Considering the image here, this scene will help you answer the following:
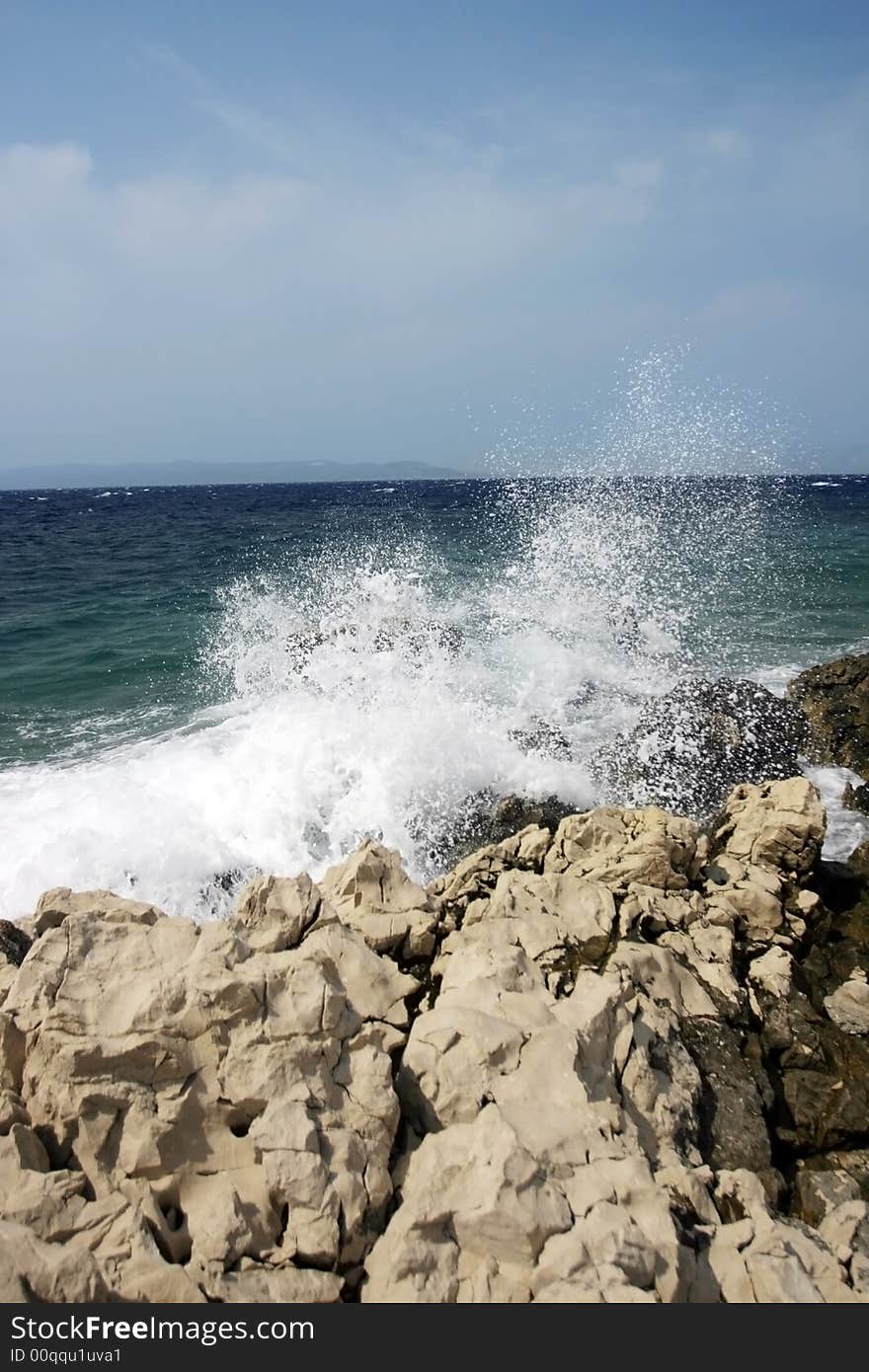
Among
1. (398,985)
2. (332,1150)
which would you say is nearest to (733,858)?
(398,985)

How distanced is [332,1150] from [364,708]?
10.3m

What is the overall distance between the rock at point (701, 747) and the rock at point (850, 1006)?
485cm

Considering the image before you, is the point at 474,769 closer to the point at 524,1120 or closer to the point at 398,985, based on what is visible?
the point at 398,985

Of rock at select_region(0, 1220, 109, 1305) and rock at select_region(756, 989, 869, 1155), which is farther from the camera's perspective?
rock at select_region(756, 989, 869, 1155)

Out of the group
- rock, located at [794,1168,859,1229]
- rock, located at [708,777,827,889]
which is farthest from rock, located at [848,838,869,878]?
rock, located at [794,1168,859,1229]

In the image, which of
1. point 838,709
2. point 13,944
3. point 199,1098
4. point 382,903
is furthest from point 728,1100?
point 838,709

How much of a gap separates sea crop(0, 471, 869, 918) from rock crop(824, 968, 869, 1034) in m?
4.30

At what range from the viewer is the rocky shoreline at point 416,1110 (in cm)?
348

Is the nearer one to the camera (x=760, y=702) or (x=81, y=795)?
(x=81, y=795)

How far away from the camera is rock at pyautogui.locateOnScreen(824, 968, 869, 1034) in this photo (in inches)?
240

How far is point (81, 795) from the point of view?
38.2 ft

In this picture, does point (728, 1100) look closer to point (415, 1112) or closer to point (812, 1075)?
point (812, 1075)

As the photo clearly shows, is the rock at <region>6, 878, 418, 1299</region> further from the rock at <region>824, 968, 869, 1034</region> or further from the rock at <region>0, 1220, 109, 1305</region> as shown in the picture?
the rock at <region>824, 968, 869, 1034</region>

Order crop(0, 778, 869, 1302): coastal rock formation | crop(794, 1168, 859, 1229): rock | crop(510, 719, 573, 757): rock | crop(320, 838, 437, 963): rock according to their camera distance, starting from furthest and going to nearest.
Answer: crop(510, 719, 573, 757): rock, crop(320, 838, 437, 963): rock, crop(794, 1168, 859, 1229): rock, crop(0, 778, 869, 1302): coastal rock formation
